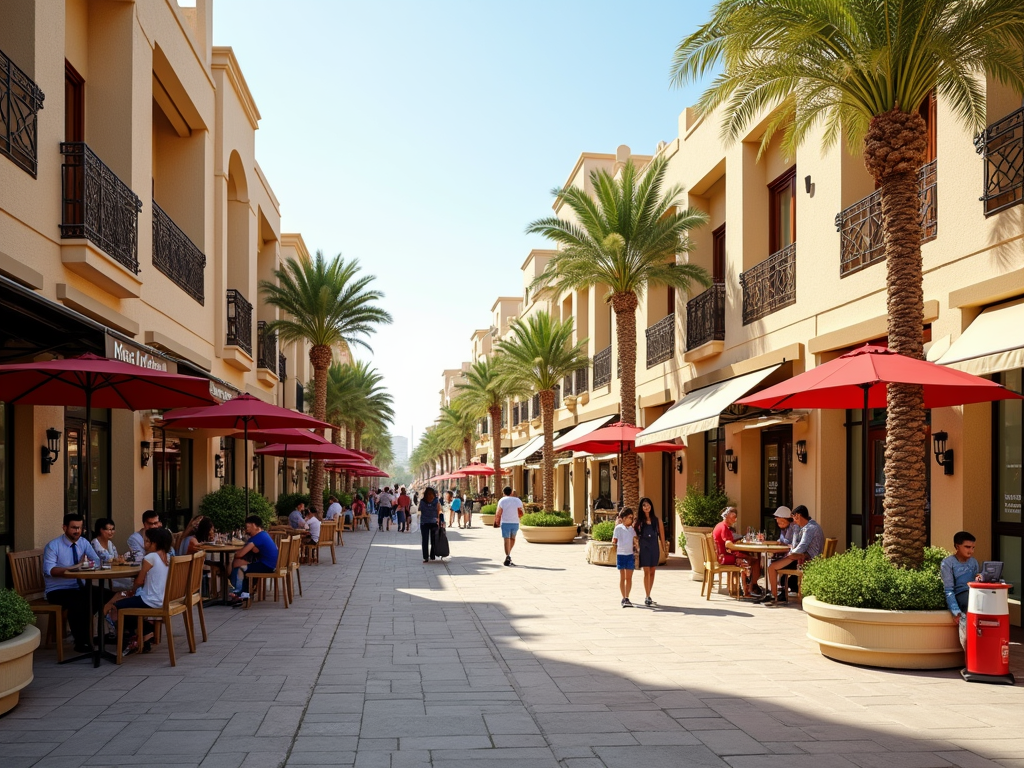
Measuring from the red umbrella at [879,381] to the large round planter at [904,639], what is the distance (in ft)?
4.99

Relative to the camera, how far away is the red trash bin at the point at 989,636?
7844mm

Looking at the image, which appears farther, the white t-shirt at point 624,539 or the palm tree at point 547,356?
the palm tree at point 547,356

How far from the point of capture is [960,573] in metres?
8.64

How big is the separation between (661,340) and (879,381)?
14468 mm

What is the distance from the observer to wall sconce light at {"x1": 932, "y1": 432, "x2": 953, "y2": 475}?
35.2 feet

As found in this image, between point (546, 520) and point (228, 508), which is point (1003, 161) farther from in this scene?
point (546, 520)

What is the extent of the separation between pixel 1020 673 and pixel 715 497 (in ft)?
31.1

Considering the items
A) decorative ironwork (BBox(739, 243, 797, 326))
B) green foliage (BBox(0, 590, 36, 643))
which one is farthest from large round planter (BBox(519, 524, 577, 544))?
green foliage (BBox(0, 590, 36, 643))

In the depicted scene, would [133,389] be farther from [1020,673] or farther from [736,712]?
[1020,673]

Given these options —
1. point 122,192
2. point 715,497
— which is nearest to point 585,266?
point 715,497

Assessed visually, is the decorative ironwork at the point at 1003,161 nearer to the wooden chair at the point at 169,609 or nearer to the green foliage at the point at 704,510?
the green foliage at the point at 704,510

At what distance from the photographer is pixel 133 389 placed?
1032cm

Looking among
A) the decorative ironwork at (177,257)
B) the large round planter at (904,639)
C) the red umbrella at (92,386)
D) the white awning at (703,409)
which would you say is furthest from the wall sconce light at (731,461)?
the decorative ironwork at (177,257)

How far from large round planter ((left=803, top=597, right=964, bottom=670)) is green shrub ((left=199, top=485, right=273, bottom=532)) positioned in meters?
13.2
